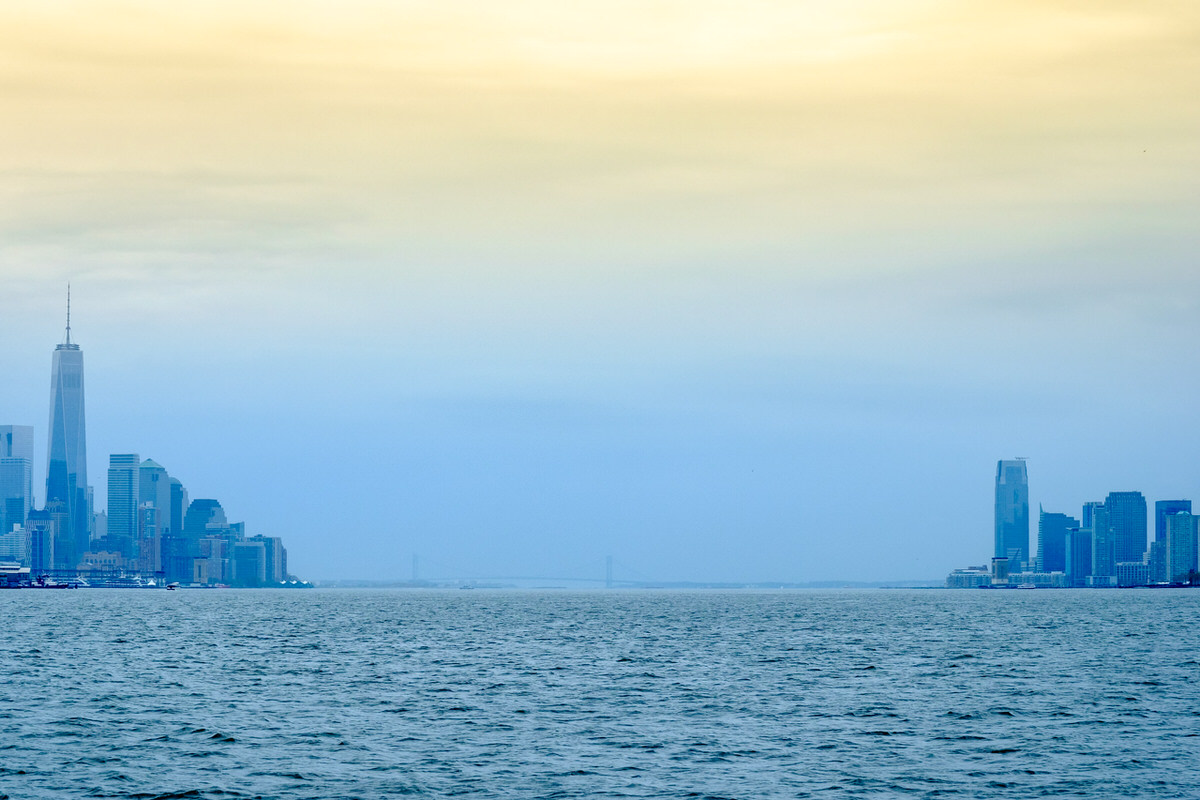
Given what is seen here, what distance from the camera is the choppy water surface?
4944 cm

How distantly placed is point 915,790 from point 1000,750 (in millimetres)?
10306

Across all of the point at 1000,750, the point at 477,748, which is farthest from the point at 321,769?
the point at 1000,750

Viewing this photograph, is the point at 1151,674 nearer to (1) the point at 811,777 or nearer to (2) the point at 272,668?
(1) the point at 811,777

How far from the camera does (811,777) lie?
5050cm

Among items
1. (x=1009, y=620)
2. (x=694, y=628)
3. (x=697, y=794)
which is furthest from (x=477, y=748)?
(x=1009, y=620)

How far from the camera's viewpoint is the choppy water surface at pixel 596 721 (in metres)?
49.4

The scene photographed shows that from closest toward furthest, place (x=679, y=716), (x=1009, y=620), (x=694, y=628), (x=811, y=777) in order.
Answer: (x=811, y=777) < (x=679, y=716) < (x=694, y=628) < (x=1009, y=620)

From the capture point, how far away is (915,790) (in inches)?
1889

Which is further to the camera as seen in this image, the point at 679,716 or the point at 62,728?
the point at 679,716

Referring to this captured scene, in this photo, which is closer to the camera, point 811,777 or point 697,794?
point 697,794

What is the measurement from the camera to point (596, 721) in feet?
215

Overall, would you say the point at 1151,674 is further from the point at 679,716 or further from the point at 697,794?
the point at 697,794

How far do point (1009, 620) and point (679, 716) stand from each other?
141 metres

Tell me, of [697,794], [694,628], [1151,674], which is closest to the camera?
[697,794]
